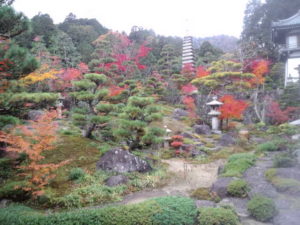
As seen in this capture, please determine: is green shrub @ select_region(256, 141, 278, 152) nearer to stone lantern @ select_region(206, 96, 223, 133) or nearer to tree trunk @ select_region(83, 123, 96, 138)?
stone lantern @ select_region(206, 96, 223, 133)

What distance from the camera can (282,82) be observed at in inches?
762

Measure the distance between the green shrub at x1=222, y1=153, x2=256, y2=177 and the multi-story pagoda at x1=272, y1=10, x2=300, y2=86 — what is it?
11231 mm

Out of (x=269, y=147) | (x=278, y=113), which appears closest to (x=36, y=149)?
(x=269, y=147)

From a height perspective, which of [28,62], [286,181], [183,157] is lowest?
[183,157]

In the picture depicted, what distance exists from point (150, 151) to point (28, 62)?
7.08 meters

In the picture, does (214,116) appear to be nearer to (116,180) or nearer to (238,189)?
(238,189)

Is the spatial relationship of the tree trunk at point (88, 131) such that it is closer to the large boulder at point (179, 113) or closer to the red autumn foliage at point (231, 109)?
the red autumn foliage at point (231, 109)

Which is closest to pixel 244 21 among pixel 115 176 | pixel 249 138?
pixel 249 138

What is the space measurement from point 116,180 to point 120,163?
0.83m

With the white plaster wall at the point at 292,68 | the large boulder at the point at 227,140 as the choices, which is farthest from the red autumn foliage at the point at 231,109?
the white plaster wall at the point at 292,68

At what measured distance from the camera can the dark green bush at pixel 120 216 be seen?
4.27m

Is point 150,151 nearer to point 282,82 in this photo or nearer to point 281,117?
point 281,117

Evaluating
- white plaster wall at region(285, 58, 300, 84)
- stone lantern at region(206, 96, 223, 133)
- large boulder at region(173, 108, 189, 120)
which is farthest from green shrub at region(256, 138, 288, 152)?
white plaster wall at region(285, 58, 300, 84)

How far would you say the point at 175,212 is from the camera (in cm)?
447
